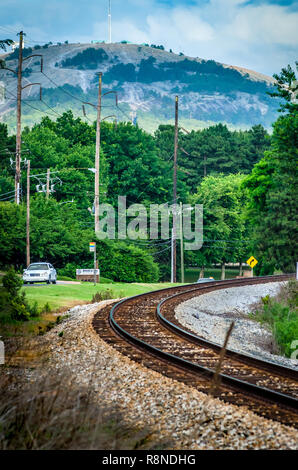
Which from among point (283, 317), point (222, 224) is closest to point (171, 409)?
point (283, 317)

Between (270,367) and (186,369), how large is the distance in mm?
1635

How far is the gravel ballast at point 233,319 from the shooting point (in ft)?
55.9

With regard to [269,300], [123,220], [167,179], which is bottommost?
[269,300]

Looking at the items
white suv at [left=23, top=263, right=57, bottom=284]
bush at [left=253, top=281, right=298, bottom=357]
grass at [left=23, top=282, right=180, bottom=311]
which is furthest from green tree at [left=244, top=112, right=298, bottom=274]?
white suv at [left=23, top=263, right=57, bottom=284]

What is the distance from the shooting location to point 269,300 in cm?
2928

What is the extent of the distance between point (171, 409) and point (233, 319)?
15172 millimetres

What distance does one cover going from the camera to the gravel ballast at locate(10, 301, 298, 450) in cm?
738

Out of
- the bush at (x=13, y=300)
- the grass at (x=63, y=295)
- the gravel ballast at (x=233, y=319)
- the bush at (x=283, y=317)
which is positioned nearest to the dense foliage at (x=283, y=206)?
the gravel ballast at (x=233, y=319)

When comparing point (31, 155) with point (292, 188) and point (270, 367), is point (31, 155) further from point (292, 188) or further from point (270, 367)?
point (270, 367)

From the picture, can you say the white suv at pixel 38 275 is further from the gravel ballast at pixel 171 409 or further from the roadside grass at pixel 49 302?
the gravel ballast at pixel 171 409

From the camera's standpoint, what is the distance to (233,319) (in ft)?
78.0

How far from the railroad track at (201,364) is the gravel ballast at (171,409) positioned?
1.08ft

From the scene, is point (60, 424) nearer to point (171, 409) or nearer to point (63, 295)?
point (171, 409)
